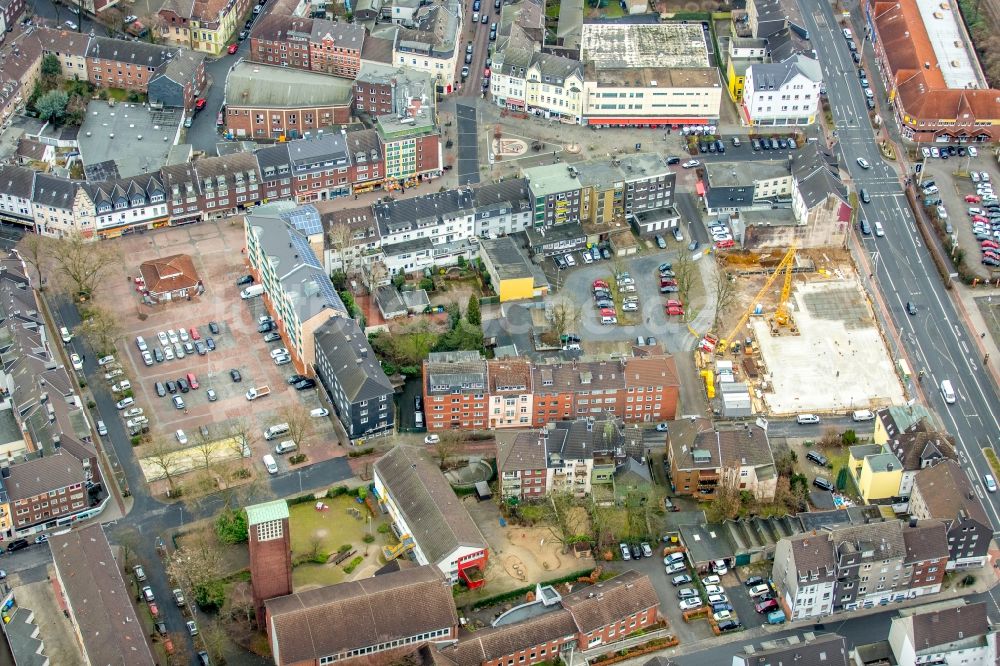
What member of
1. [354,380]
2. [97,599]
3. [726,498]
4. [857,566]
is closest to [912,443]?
[857,566]

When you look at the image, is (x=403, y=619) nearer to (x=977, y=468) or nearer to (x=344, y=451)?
(x=344, y=451)

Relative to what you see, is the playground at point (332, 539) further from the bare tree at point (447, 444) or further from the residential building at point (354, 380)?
the bare tree at point (447, 444)

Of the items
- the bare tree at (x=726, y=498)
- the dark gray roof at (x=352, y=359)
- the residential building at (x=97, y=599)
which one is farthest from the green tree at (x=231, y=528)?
the bare tree at (x=726, y=498)

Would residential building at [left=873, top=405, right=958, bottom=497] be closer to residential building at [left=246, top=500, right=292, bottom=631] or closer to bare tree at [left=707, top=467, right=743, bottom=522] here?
bare tree at [left=707, top=467, right=743, bottom=522]

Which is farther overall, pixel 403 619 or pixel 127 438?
pixel 127 438

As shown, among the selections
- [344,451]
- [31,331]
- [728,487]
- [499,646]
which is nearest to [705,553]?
[728,487]
